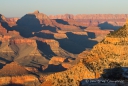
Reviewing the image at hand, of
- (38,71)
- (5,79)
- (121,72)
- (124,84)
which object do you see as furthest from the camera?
(38,71)

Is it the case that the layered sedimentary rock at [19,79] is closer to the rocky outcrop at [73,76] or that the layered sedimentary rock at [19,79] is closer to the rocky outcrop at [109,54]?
the rocky outcrop at [109,54]

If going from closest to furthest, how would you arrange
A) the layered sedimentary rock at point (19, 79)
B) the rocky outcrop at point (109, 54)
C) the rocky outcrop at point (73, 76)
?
the rocky outcrop at point (73, 76) → the rocky outcrop at point (109, 54) → the layered sedimentary rock at point (19, 79)

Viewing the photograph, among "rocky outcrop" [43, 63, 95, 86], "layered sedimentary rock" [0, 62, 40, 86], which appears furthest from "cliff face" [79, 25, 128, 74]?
"layered sedimentary rock" [0, 62, 40, 86]

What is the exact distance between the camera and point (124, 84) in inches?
1095

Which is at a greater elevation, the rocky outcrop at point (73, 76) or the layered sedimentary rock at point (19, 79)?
the rocky outcrop at point (73, 76)

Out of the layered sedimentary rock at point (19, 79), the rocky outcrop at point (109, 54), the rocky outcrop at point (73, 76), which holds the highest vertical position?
the rocky outcrop at point (109, 54)

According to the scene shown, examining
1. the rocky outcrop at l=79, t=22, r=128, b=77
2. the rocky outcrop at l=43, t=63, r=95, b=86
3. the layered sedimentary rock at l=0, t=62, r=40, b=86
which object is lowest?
the layered sedimentary rock at l=0, t=62, r=40, b=86

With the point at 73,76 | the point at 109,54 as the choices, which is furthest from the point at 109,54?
the point at 73,76

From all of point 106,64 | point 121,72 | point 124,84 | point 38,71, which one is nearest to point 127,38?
point 106,64

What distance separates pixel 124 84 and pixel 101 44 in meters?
26.0

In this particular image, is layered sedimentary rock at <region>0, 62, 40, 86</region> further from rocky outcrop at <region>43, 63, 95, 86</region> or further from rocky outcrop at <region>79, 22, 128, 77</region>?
rocky outcrop at <region>43, 63, 95, 86</region>

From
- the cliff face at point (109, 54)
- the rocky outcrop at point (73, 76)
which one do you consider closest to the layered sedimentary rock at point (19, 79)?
the cliff face at point (109, 54)

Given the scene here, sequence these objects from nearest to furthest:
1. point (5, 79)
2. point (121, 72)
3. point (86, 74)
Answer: point (121, 72) → point (86, 74) → point (5, 79)

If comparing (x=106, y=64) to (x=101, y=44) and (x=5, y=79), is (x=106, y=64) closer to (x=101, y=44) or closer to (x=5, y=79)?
(x=101, y=44)
